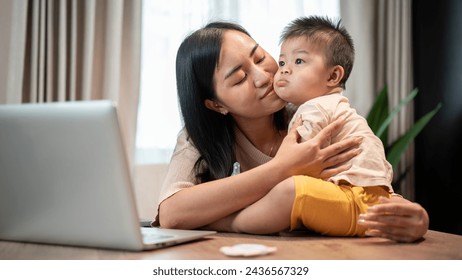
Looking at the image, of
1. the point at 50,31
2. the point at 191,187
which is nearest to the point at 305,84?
the point at 191,187

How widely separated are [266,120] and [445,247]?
2.38 ft

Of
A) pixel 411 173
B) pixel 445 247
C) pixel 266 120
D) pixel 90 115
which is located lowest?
pixel 411 173

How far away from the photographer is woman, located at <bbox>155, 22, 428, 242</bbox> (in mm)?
1269

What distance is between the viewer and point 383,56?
142 inches

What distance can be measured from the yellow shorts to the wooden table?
0.12 feet

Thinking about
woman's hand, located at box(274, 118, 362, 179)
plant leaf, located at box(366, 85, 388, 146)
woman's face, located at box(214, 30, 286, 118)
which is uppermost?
woman's face, located at box(214, 30, 286, 118)

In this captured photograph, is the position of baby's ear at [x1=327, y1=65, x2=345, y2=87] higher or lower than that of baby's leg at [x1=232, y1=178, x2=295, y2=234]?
higher

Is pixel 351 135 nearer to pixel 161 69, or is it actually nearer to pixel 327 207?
pixel 327 207

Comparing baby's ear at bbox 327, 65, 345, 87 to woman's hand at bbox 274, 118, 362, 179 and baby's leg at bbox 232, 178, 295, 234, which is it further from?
baby's leg at bbox 232, 178, 295, 234

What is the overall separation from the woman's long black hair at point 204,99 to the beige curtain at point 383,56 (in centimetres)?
199

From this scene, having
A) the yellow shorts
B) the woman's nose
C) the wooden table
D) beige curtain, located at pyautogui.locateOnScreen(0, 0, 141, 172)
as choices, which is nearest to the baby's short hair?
the woman's nose

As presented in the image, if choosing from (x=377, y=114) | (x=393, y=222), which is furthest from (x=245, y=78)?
(x=377, y=114)
